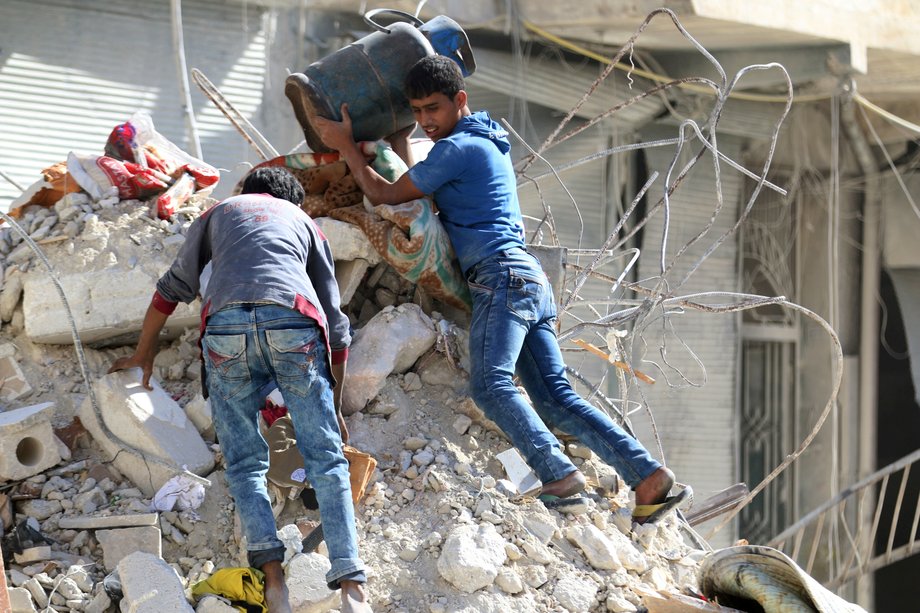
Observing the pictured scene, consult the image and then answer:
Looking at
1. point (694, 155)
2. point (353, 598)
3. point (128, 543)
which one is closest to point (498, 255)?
point (353, 598)

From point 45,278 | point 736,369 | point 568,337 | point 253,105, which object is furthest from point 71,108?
point 736,369

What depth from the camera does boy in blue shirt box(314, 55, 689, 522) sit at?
427 cm

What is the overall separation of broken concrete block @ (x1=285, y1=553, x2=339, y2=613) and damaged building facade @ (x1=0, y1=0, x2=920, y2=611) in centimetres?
187

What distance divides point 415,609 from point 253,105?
Answer: 5176 mm

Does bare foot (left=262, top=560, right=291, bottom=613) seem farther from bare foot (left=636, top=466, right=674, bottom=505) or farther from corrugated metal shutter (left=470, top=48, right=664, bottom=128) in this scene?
corrugated metal shutter (left=470, top=48, right=664, bottom=128)

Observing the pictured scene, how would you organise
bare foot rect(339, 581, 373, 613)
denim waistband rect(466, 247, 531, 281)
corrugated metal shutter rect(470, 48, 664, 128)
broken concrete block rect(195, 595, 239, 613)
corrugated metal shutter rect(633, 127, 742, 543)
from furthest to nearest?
1. corrugated metal shutter rect(633, 127, 742, 543)
2. corrugated metal shutter rect(470, 48, 664, 128)
3. denim waistband rect(466, 247, 531, 281)
4. broken concrete block rect(195, 595, 239, 613)
5. bare foot rect(339, 581, 373, 613)

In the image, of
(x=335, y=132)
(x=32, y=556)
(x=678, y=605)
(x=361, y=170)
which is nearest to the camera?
(x=678, y=605)

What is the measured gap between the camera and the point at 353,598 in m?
3.70

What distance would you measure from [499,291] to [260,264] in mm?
990

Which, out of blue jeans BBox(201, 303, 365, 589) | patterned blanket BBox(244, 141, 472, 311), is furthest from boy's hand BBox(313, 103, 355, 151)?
blue jeans BBox(201, 303, 365, 589)

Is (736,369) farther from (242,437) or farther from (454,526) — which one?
(242,437)

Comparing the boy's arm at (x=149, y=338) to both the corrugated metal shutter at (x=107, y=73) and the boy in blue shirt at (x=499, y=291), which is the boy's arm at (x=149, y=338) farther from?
the corrugated metal shutter at (x=107, y=73)

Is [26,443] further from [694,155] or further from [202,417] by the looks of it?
[694,155]

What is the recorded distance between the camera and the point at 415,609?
4.01 meters
